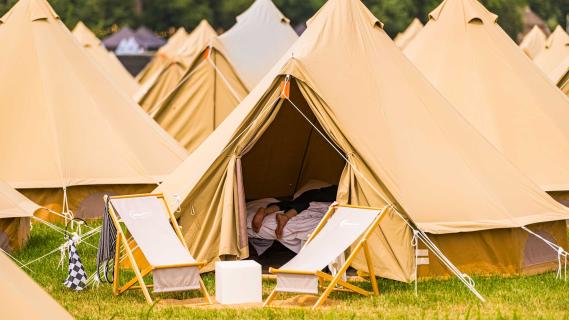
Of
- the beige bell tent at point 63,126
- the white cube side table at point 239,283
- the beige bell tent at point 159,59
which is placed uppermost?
the white cube side table at point 239,283

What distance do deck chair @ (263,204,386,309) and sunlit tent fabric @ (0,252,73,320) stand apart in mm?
3273

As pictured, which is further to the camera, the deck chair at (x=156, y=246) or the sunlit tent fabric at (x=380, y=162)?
the sunlit tent fabric at (x=380, y=162)

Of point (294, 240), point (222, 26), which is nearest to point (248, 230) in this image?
point (294, 240)

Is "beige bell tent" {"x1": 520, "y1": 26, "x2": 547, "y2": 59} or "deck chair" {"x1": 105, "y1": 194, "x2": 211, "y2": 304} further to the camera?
"beige bell tent" {"x1": 520, "y1": 26, "x2": 547, "y2": 59}

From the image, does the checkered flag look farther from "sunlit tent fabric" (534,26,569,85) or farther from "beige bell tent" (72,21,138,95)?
"beige bell tent" (72,21,138,95)

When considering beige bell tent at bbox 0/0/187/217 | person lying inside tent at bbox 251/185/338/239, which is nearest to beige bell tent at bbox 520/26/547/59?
beige bell tent at bbox 0/0/187/217

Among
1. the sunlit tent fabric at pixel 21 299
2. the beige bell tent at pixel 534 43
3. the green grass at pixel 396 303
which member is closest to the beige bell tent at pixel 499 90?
the green grass at pixel 396 303

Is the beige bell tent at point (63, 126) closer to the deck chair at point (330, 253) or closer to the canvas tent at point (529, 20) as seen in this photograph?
the deck chair at point (330, 253)

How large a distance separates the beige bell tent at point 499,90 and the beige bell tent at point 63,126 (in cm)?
364

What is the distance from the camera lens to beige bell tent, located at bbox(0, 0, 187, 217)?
16156mm

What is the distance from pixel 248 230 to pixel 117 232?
2.39 m

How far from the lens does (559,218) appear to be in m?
12.2

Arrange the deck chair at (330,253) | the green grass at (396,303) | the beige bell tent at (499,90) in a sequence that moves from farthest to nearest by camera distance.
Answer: the beige bell tent at (499,90) → the deck chair at (330,253) → the green grass at (396,303)

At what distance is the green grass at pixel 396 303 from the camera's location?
955 centimetres
